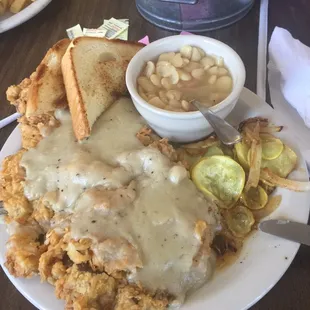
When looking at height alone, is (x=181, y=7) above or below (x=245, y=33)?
above

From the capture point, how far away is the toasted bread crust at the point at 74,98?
1.38 meters

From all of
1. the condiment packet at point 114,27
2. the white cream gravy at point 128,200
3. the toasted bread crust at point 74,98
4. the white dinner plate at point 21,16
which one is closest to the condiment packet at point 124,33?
the condiment packet at point 114,27

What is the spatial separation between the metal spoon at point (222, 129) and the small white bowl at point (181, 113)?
16 millimetres

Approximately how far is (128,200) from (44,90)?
54 centimetres

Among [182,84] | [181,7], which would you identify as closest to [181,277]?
[182,84]

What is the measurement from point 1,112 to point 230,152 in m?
0.92

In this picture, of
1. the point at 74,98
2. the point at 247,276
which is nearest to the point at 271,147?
the point at 247,276

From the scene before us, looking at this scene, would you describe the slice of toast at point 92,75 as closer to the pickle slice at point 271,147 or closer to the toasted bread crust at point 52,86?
the toasted bread crust at point 52,86

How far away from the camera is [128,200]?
1.19 m

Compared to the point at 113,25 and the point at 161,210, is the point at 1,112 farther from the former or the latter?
the point at 161,210

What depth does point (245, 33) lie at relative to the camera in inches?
79.6

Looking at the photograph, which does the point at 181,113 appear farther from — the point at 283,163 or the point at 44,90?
the point at 44,90

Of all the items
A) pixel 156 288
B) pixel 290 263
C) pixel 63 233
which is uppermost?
pixel 63 233

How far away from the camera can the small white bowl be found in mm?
1348
